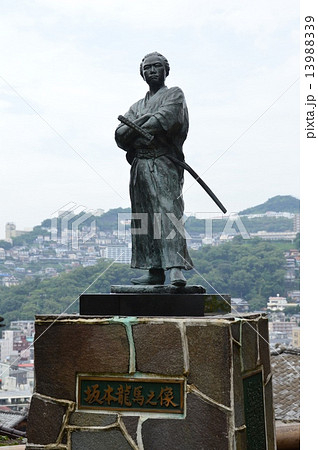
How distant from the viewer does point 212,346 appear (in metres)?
3.23

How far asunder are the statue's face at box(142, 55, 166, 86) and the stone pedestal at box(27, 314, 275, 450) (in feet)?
5.13

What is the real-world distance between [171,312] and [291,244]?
3001mm

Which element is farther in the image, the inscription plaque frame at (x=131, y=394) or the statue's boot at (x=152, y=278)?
the statue's boot at (x=152, y=278)

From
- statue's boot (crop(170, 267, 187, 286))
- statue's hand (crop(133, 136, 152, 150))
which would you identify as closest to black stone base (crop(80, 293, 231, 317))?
statue's boot (crop(170, 267, 187, 286))

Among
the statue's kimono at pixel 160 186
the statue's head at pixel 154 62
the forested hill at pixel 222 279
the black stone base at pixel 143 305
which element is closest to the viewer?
the black stone base at pixel 143 305

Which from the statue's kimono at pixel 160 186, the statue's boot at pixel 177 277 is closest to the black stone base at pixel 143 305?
the statue's boot at pixel 177 277

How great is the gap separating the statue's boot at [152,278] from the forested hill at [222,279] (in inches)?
48.1

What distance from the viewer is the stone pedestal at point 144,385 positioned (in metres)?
3.20

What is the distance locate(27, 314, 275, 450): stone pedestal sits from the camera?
10.5ft

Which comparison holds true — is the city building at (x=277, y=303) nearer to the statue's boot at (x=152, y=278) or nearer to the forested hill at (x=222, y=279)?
the forested hill at (x=222, y=279)

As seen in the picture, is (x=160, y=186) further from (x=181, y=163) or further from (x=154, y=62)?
(x=154, y=62)

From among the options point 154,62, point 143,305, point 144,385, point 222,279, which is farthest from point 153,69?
point 222,279

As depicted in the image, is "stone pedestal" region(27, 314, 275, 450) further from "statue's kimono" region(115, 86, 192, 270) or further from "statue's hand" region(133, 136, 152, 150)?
"statue's hand" region(133, 136, 152, 150)

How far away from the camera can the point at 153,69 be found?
13.0 ft
